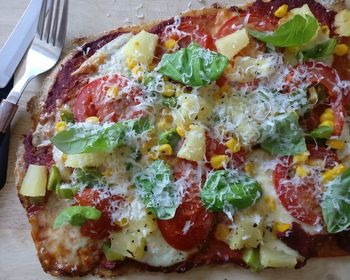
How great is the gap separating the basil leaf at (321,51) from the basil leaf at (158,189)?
110 centimetres

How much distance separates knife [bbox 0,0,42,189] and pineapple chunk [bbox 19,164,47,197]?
0.31m

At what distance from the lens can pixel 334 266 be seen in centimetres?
332

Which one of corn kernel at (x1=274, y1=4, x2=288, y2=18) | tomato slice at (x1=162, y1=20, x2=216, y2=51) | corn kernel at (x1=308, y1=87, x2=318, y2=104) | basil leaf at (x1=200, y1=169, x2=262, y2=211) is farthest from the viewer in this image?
corn kernel at (x1=274, y1=4, x2=288, y2=18)

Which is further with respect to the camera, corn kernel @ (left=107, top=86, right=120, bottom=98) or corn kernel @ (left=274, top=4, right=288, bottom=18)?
corn kernel @ (left=274, top=4, right=288, bottom=18)

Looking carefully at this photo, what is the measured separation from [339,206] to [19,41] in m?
2.25

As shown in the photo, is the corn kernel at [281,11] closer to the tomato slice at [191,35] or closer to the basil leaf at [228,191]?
the tomato slice at [191,35]

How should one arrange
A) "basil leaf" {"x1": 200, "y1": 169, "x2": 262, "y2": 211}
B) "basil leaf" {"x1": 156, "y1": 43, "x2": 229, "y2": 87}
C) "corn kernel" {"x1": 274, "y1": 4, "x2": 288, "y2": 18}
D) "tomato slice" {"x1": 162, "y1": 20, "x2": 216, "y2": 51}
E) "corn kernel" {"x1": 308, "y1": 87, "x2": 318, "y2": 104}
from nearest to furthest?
"basil leaf" {"x1": 200, "y1": 169, "x2": 262, "y2": 211} < "basil leaf" {"x1": 156, "y1": 43, "x2": 229, "y2": 87} < "corn kernel" {"x1": 308, "y1": 87, "x2": 318, "y2": 104} < "tomato slice" {"x1": 162, "y1": 20, "x2": 216, "y2": 51} < "corn kernel" {"x1": 274, "y1": 4, "x2": 288, "y2": 18}

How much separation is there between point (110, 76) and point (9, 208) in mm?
1081

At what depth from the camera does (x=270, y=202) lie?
121 inches

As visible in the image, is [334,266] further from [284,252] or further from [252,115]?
[252,115]

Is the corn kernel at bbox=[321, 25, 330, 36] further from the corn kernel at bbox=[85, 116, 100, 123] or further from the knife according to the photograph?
the knife

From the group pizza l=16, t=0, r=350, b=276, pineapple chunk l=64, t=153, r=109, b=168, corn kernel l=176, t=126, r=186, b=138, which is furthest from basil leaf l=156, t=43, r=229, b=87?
pineapple chunk l=64, t=153, r=109, b=168

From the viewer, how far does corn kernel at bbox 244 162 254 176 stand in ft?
10.3

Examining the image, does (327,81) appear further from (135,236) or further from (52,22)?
(52,22)
